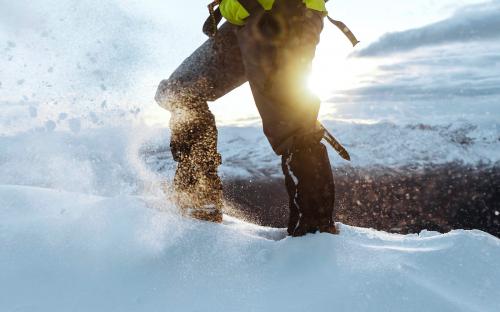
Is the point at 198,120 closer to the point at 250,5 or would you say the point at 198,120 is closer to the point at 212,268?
the point at 250,5

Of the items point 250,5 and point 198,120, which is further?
point 198,120

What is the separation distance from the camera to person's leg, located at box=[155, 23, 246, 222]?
2906 mm

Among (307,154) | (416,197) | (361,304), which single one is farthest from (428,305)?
(416,197)

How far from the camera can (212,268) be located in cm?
186

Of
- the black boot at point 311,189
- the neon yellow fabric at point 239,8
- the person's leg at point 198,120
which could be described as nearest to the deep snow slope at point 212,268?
the black boot at point 311,189

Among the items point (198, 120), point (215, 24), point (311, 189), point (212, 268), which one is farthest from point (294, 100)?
point (212, 268)

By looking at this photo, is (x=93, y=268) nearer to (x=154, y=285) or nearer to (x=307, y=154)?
(x=154, y=285)

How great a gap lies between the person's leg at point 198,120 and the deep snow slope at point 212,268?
590mm

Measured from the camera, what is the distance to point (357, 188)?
222ft

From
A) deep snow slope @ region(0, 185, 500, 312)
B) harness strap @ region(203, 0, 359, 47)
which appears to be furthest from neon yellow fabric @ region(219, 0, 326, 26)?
deep snow slope @ region(0, 185, 500, 312)

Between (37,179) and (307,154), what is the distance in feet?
6.20

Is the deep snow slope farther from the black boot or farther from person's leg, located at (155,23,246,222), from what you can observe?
person's leg, located at (155,23,246,222)

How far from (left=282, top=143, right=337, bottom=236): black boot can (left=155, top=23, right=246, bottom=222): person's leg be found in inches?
27.1

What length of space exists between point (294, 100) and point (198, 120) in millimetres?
855
